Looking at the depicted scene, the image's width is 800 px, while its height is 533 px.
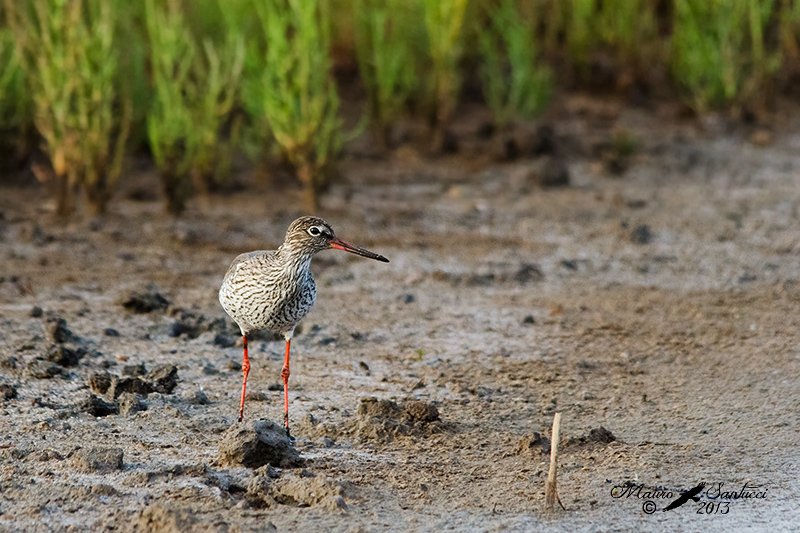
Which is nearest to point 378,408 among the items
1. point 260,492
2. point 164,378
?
point 260,492

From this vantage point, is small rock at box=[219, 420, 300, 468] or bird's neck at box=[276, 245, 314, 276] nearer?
small rock at box=[219, 420, 300, 468]

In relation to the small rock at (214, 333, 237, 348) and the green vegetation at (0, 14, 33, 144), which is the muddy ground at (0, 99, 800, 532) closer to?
the small rock at (214, 333, 237, 348)

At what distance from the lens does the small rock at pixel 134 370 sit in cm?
620

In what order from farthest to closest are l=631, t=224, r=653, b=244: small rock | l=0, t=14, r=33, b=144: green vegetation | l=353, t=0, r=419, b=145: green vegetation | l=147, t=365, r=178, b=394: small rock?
1. l=353, t=0, r=419, b=145: green vegetation
2. l=0, t=14, r=33, b=144: green vegetation
3. l=631, t=224, r=653, b=244: small rock
4. l=147, t=365, r=178, b=394: small rock

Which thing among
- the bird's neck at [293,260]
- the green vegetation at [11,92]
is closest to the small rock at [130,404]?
the bird's neck at [293,260]

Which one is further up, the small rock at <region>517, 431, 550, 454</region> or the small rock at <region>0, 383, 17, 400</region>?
the small rock at <region>0, 383, 17, 400</region>

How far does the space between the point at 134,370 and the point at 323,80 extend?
170 inches

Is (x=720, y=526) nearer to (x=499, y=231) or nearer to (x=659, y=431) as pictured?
(x=659, y=431)

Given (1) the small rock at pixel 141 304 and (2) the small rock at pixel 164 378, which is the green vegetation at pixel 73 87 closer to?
(1) the small rock at pixel 141 304

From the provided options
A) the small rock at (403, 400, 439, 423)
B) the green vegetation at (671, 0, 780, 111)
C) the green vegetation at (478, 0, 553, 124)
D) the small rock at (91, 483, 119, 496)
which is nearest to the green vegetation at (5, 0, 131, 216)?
the green vegetation at (478, 0, 553, 124)

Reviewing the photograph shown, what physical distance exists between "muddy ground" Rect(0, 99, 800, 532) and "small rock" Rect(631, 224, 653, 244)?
0.28 ft

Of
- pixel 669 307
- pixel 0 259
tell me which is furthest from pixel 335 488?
pixel 0 259

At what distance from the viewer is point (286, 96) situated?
9406mm

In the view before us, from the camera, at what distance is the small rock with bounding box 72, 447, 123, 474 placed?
4941 millimetres
